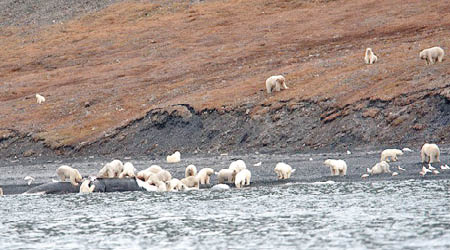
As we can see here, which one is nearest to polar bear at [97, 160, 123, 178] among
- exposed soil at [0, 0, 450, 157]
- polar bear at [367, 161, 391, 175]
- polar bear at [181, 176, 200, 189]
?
polar bear at [181, 176, 200, 189]

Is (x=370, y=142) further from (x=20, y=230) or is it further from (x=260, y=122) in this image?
A: (x=20, y=230)

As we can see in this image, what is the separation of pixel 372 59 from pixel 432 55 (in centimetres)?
510

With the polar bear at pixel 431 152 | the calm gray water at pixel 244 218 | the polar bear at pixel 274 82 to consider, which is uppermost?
the polar bear at pixel 274 82

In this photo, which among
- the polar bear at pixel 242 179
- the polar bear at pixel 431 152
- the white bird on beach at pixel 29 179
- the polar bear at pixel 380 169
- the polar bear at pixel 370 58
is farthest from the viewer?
the polar bear at pixel 370 58

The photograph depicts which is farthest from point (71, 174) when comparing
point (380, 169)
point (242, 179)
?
point (380, 169)

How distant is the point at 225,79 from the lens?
5472 cm

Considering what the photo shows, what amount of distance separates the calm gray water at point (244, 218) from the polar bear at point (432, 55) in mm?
19331

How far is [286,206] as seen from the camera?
22375 millimetres

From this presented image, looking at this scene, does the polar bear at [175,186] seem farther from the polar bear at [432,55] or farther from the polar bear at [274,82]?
the polar bear at [432,55]

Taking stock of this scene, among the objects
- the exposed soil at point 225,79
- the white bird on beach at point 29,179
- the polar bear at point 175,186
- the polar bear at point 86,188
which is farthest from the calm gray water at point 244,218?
the exposed soil at point 225,79

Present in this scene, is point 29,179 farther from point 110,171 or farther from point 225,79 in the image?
Answer: point 225,79

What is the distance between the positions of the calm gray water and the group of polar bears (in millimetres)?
19381

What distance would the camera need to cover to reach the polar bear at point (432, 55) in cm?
4350

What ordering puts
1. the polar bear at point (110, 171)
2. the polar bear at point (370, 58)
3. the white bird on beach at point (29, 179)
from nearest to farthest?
the polar bear at point (110, 171) < the white bird on beach at point (29, 179) < the polar bear at point (370, 58)
